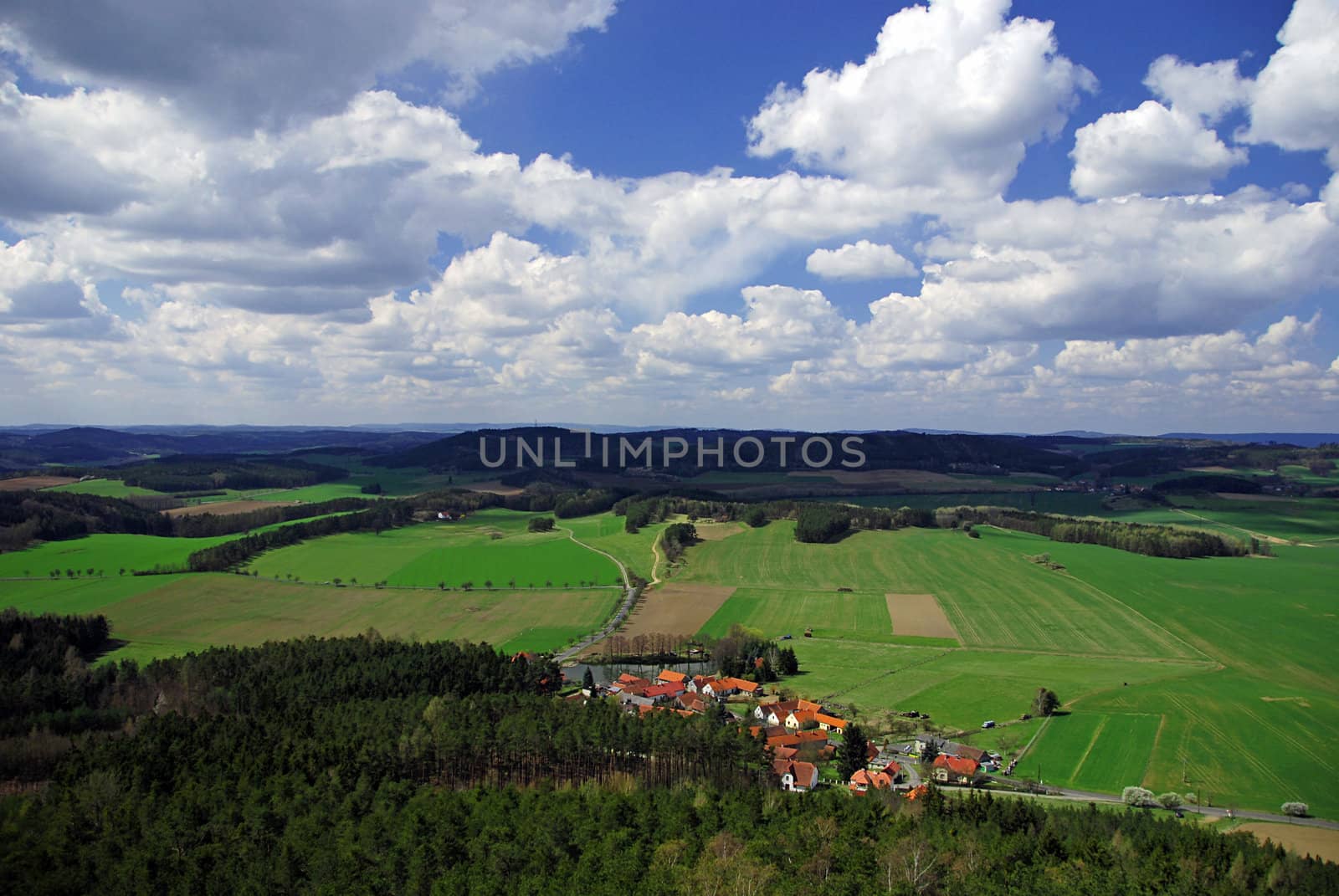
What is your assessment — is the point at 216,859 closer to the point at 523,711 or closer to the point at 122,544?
the point at 523,711

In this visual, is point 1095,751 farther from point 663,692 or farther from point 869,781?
point 663,692

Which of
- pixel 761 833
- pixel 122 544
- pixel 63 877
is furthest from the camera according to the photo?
pixel 122 544

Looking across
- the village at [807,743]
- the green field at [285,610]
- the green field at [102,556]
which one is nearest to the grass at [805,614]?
the green field at [285,610]

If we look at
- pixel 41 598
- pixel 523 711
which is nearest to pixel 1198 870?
pixel 523 711

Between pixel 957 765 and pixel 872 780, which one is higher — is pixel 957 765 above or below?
above

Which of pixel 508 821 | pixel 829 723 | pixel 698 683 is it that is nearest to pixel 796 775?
pixel 829 723

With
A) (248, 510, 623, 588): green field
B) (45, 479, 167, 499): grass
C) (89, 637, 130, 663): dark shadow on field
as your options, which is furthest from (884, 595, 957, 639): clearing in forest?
(45, 479, 167, 499): grass
